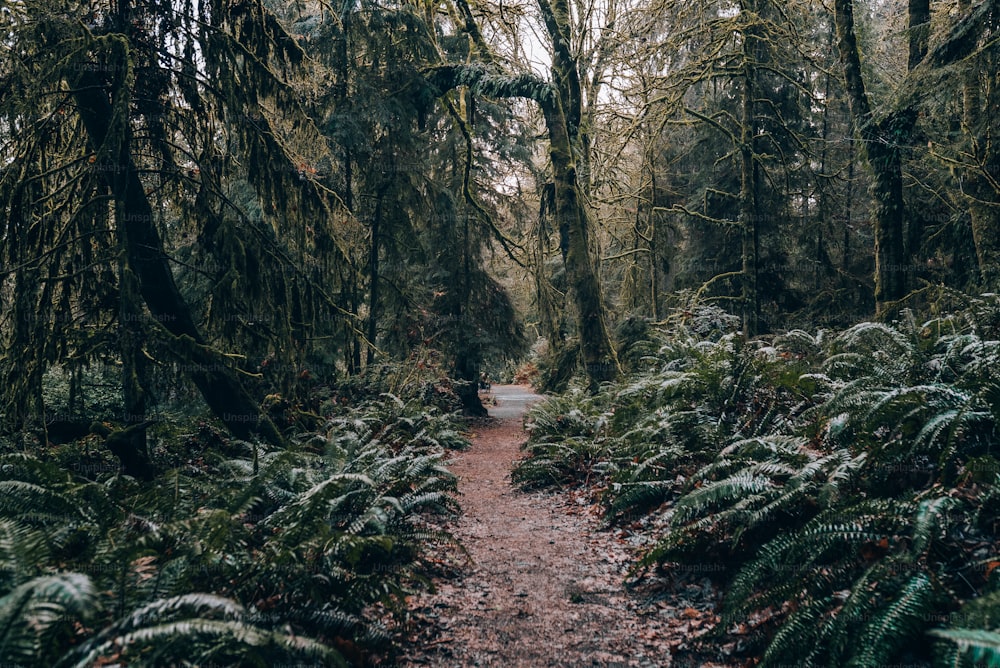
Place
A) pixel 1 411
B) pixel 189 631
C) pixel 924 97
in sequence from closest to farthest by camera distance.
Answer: pixel 189 631 → pixel 1 411 → pixel 924 97

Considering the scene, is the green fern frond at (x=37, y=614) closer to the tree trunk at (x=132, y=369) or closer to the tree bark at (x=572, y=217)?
the tree trunk at (x=132, y=369)

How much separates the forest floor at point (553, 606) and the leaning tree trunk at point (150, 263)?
3.15 meters

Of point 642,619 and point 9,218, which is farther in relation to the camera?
point 9,218

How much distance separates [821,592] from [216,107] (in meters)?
7.63

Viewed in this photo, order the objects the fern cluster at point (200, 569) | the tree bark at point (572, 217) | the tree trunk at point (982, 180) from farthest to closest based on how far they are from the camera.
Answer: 1. the tree bark at point (572, 217)
2. the tree trunk at point (982, 180)
3. the fern cluster at point (200, 569)

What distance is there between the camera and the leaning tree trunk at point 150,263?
16.9 feet

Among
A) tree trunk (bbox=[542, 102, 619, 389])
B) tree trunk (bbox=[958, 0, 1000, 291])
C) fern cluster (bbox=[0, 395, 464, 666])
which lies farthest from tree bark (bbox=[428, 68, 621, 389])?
fern cluster (bbox=[0, 395, 464, 666])

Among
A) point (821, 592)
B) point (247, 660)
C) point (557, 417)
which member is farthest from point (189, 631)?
point (557, 417)

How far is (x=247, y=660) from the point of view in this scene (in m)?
2.41

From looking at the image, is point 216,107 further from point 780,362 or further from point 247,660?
point 780,362

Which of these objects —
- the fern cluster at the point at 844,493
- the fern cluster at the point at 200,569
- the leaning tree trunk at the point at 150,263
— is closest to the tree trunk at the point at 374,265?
the leaning tree trunk at the point at 150,263

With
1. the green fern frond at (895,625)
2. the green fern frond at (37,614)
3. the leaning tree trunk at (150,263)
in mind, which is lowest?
the green fern frond at (895,625)

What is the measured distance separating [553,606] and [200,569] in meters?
2.24

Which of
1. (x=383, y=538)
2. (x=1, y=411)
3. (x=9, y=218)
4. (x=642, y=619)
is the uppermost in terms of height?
(x=9, y=218)
